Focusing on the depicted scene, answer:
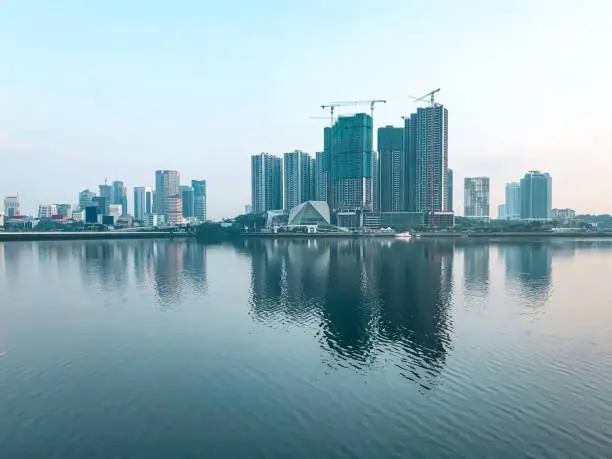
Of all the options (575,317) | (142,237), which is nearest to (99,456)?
(575,317)

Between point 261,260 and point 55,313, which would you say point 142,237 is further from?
point 55,313

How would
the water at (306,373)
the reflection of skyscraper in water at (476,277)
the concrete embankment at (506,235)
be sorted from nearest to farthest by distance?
the water at (306,373) → the reflection of skyscraper in water at (476,277) → the concrete embankment at (506,235)

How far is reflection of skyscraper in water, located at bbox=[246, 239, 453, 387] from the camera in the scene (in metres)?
22.8

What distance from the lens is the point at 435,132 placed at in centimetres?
18425

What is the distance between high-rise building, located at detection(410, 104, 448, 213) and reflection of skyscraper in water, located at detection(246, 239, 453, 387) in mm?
128877

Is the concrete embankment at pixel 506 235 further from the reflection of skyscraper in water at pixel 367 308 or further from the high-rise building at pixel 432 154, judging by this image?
the reflection of skyscraper in water at pixel 367 308

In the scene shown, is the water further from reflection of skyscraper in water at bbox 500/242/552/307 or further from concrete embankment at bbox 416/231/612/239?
concrete embankment at bbox 416/231/612/239

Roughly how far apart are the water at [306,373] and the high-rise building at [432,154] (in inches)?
5895

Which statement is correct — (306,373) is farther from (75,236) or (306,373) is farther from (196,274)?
(75,236)

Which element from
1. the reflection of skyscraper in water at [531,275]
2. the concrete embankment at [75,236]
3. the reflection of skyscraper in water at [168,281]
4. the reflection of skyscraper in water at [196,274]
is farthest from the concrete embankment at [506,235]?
the reflection of skyscraper in water at [168,281]

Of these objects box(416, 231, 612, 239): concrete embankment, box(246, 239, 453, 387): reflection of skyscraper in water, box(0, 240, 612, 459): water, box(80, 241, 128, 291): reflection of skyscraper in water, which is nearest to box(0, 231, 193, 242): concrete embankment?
box(80, 241, 128, 291): reflection of skyscraper in water

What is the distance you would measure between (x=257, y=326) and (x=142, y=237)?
15356 cm

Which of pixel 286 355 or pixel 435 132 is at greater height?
pixel 435 132

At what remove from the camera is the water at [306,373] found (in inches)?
540
